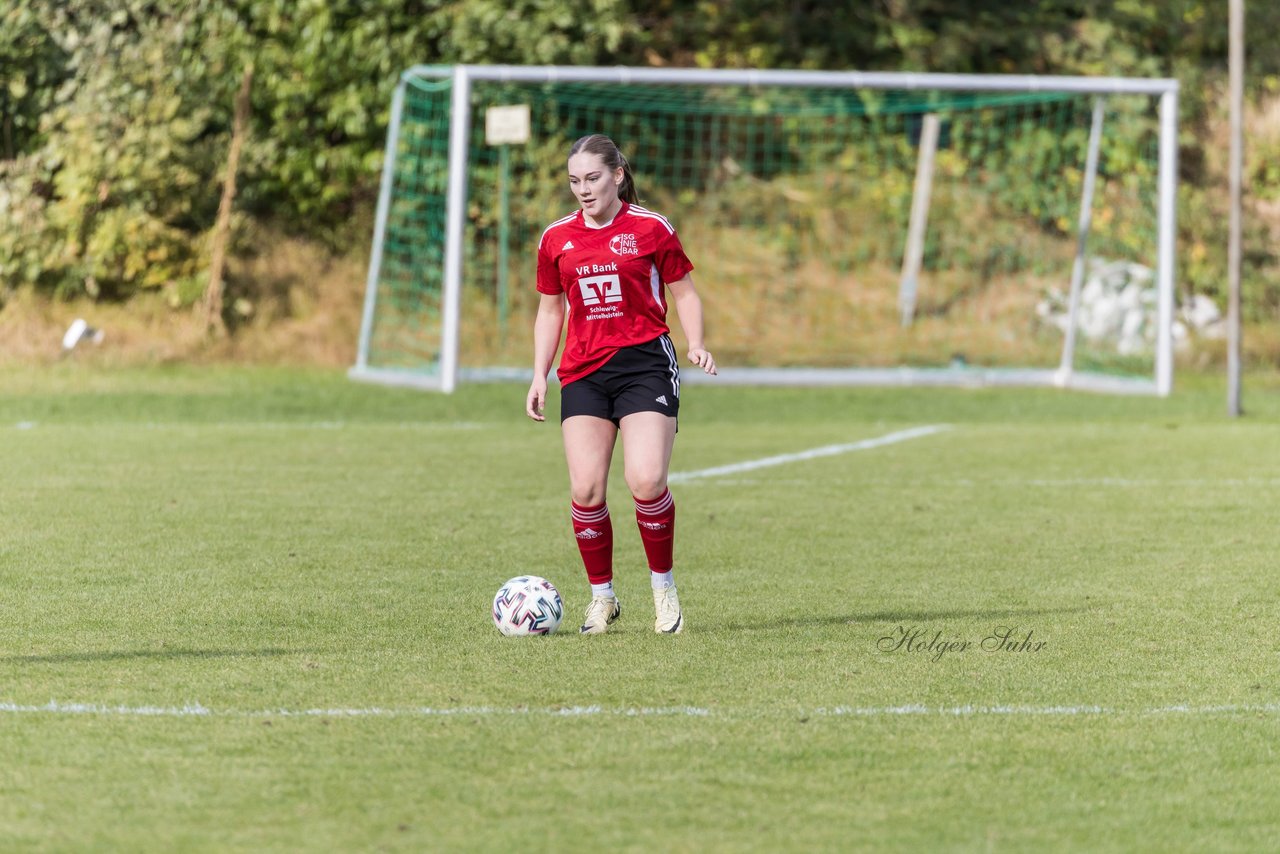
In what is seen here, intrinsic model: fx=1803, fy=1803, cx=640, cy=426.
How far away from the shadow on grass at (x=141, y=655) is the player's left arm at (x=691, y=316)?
154 centimetres

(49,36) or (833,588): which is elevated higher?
(49,36)

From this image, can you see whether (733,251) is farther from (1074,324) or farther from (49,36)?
(49,36)

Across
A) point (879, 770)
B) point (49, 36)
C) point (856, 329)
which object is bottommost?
point (856, 329)

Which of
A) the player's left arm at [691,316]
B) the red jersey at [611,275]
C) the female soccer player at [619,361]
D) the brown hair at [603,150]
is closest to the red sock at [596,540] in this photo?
the female soccer player at [619,361]

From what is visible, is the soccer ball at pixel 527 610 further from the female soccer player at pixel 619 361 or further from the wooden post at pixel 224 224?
the wooden post at pixel 224 224

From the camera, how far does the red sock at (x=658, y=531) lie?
5961 millimetres

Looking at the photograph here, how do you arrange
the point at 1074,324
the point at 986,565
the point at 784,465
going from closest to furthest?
the point at 986,565 → the point at 784,465 → the point at 1074,324

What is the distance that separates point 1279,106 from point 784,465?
12.1 meters

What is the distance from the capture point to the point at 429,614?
617cm

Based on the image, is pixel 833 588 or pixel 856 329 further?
pixel 856 329

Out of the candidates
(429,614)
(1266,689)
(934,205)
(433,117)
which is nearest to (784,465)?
(429,614)

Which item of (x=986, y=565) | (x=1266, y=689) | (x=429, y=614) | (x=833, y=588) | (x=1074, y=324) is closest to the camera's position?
(x=1266, y=689)
